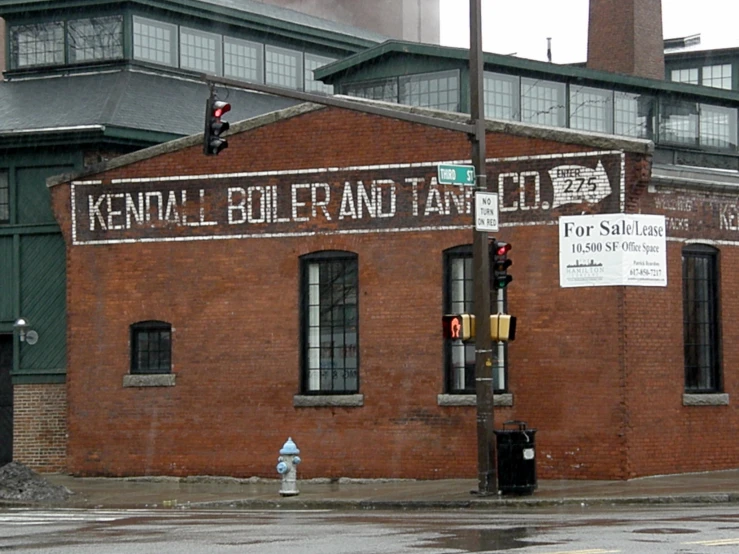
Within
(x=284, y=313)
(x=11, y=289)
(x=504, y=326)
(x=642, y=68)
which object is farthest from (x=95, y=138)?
(x=642, y=68)

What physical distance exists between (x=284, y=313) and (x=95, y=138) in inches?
234

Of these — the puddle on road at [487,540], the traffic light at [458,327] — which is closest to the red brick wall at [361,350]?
the traffic light at [458,327]

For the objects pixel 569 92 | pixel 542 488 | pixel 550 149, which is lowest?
pixel 542 488

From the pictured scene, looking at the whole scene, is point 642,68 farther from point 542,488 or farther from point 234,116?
point 542,488

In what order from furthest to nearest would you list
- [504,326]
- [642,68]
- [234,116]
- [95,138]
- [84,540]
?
[642,68]
[234,116]
[95,138]
[504,326]
[84,540]

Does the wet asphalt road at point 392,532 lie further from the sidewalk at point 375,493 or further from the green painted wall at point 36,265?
the green painted wall at point 36,265

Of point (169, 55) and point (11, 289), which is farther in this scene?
point (169, 55)

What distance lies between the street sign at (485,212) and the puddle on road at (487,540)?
300 inches

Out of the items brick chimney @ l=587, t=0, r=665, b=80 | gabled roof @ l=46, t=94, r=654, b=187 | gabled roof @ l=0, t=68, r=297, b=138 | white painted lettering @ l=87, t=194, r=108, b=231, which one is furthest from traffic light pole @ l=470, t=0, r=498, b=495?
brick chimney @ l=587, t=0, r=665, b=80

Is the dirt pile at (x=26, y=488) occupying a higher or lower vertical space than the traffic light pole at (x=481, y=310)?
lower

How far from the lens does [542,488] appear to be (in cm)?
2534

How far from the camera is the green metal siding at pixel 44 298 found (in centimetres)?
3231

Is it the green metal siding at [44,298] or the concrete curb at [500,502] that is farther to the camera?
the green metal siding at [44,298]

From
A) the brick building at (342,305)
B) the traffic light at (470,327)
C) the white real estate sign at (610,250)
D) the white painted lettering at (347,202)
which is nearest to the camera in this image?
the traffic light at (470,327)
